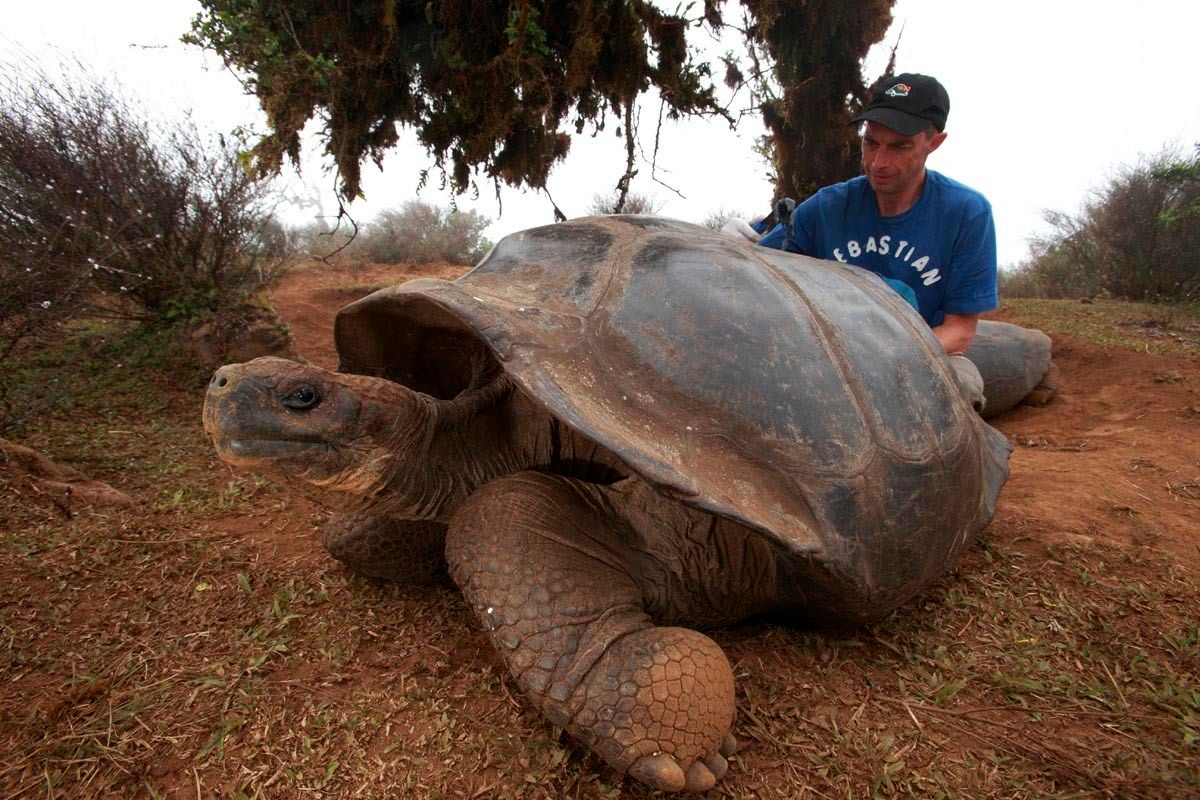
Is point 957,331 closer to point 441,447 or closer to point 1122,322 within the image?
point 441,447

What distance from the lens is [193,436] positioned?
349cm

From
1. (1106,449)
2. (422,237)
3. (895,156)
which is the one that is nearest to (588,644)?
(895,156)

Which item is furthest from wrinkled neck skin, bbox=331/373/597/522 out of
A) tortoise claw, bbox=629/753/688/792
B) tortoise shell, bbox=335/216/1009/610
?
tortoise claw, bbox=629/753/688/792

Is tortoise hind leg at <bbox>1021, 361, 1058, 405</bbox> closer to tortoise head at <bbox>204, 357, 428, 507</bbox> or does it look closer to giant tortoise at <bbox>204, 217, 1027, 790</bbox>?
giant tortoise at <bbox>204, 217, 1027, 790</bbox>

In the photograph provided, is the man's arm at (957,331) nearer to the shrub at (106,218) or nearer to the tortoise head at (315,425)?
the tortoise head at (315,425)

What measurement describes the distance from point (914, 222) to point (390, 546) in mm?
2906

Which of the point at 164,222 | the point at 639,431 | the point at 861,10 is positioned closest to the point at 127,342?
the point at 164,222

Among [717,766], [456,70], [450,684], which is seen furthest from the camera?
[456,70]

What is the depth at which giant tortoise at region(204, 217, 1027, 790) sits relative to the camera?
4.38 feet

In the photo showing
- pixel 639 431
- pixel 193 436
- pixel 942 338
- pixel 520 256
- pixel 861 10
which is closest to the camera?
pixel 639 431

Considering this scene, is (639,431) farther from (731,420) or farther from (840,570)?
(840,570)

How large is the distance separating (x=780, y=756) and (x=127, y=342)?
202 inches

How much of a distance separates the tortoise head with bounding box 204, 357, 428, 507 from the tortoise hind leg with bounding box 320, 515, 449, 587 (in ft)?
0.95

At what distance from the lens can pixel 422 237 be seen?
13867mm
